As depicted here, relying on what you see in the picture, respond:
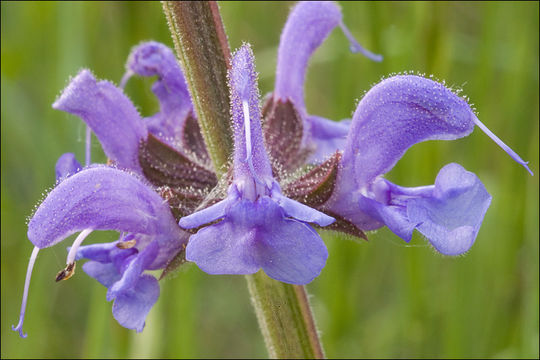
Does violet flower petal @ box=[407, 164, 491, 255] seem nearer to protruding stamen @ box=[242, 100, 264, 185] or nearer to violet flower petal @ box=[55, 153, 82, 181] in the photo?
protruding stamen @ box=[242, 100, 264, 185]

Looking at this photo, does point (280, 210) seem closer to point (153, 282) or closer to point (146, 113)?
point (153, 282)

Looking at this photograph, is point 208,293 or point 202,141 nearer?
point 202,141

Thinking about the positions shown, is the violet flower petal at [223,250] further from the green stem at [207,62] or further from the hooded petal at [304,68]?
the hooded petal at [304,68]

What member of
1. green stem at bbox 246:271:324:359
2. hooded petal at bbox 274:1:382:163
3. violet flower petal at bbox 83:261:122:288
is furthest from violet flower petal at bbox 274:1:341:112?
violet flower petal at bbox 83:261:122:288

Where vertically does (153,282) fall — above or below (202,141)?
below

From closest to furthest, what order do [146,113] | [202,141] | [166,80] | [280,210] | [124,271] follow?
[280,210], [124,271], [202,141], [166,80], [146,113]


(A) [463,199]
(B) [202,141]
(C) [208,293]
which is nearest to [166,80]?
(B) [202,141]
